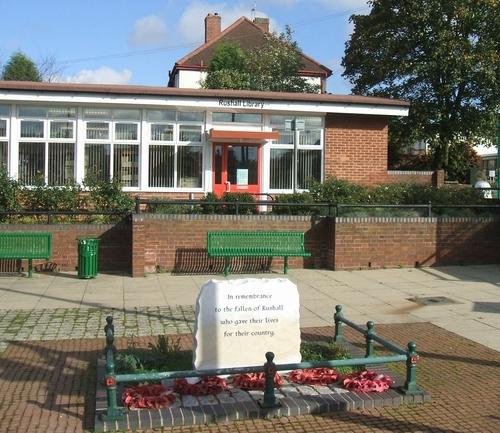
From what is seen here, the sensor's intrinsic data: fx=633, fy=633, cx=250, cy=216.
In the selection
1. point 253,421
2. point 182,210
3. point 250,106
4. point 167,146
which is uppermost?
point 250,106

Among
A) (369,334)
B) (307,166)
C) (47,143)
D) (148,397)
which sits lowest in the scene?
(148,397)

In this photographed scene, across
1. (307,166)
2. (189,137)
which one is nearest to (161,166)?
(189,137)

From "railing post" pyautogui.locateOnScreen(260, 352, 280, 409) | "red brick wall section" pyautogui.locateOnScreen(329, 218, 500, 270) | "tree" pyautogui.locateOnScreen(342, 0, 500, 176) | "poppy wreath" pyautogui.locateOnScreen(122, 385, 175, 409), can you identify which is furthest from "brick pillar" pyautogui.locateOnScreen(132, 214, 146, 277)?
"tree" pyautogui.locateOnScreen(342, 0, 500, 176)

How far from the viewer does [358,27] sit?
92.7 ft

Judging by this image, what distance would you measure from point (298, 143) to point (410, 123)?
9080 millimetres

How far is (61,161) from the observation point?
17.5m

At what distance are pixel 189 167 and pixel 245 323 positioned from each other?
12.8 m

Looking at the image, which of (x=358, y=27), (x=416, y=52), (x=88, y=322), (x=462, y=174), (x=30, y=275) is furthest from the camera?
(x=462, y=174)

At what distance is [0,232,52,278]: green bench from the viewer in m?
12.6

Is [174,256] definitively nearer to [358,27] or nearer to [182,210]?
[182,210]

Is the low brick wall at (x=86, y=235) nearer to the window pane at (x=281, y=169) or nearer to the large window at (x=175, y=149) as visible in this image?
the large window at (x=175, y=149)

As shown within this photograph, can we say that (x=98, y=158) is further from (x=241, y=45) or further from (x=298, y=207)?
(x=241, y=45)

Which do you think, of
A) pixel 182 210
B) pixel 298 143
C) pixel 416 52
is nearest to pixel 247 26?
pixel 416 52

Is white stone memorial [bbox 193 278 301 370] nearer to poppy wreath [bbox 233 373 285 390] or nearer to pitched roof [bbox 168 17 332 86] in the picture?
poppy wreath [bbox 233 373 285 390]
